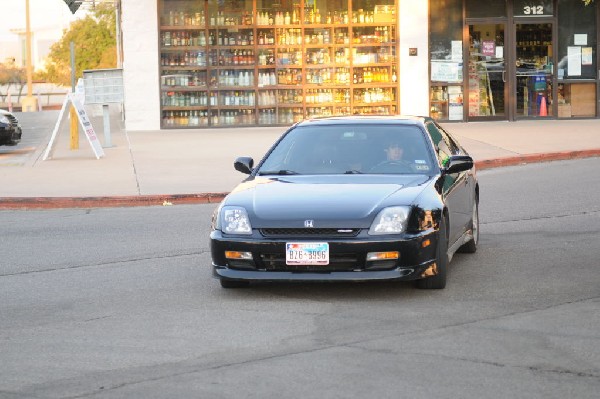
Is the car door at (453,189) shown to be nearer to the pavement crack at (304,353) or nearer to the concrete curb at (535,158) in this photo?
the pavement crack at (304,353)

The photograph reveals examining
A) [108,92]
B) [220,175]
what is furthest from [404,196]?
[108,92]

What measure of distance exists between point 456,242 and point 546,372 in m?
3.73

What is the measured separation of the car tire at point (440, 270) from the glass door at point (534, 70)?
22.9 metres

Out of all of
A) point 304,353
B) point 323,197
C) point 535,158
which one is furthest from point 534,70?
point 304,353

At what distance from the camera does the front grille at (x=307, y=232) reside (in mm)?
9133

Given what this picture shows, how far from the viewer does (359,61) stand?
3222 centimetres

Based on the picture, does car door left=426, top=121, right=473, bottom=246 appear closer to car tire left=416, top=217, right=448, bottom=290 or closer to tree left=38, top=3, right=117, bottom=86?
car tire left=416, top=217, right=448, bottom=290

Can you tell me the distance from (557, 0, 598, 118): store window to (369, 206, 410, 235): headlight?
928 inches

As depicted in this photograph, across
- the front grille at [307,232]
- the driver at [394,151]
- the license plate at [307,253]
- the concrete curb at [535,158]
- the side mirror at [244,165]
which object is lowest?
the concrete curb at [535,158]

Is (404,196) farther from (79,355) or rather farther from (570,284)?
(79,355)

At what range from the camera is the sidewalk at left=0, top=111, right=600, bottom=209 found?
56.8ft

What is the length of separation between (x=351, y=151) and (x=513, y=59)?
2167cm

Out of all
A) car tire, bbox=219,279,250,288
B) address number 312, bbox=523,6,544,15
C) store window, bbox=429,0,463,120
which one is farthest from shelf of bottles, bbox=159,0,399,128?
car tire, bbox=219,279,250,288

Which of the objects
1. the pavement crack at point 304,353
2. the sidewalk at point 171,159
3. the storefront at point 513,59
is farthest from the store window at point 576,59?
the pavement crack at point 304,353
